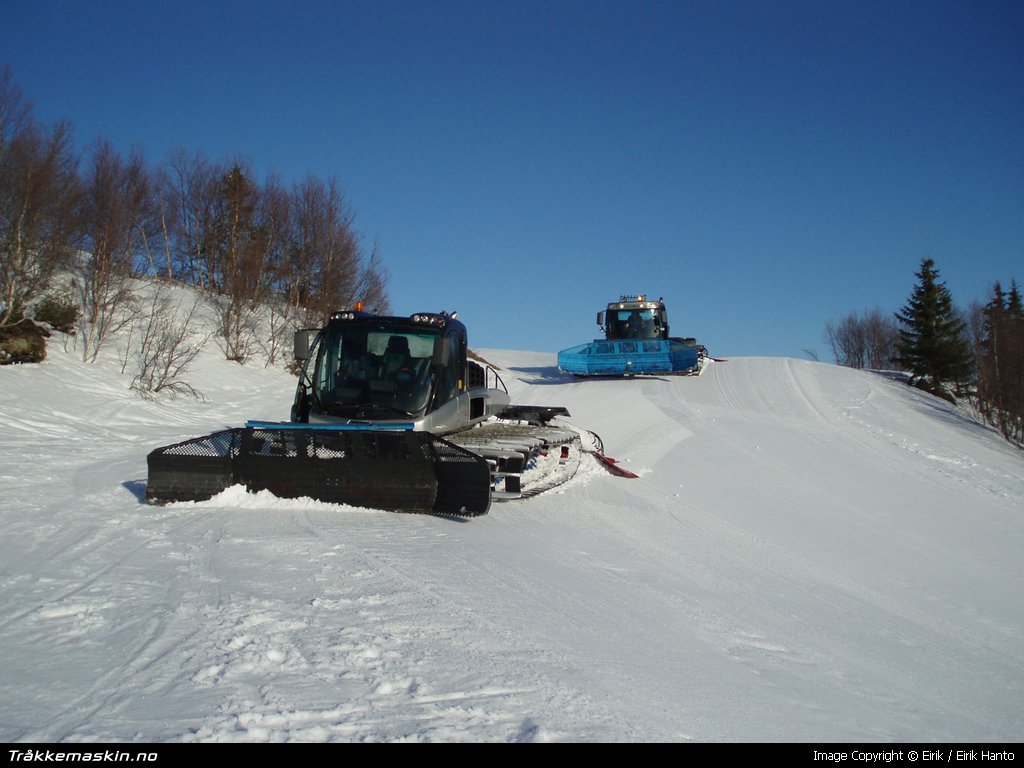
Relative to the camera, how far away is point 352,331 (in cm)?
877

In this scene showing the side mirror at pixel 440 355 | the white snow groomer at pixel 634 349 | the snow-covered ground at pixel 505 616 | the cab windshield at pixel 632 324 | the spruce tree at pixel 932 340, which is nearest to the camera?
the snow-covered ground at pixel 505 616

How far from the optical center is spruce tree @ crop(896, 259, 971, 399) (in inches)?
1443

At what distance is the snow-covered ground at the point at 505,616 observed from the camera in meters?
3.08

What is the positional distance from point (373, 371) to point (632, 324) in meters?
19.5

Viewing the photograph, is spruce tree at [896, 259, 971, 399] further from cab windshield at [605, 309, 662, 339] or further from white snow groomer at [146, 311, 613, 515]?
white snow groomer at [146, 311, 613, 515]

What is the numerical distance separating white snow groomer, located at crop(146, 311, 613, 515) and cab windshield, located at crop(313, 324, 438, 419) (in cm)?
A: 1

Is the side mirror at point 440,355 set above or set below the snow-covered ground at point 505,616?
above

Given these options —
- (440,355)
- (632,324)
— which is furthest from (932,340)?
(440,355)

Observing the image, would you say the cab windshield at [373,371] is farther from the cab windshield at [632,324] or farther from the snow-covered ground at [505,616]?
the cab windshield at [632,324]

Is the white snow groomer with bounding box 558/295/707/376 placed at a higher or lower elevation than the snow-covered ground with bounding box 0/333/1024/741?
higher

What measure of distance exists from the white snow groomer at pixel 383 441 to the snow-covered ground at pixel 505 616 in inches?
10.0

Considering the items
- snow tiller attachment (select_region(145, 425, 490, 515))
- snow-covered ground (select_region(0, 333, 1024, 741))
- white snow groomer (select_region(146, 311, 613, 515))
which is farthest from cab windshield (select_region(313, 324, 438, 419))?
snow-covered ground (select_region(0, 333, 1024, 741))

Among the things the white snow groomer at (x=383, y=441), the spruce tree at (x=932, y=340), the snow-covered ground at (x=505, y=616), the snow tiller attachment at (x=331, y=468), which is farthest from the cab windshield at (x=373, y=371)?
the spruce tree at (x=932, y=340)
